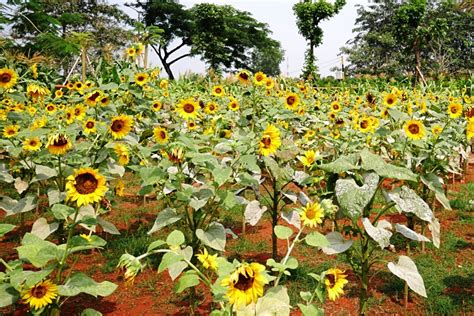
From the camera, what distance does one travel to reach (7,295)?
46.1 inches

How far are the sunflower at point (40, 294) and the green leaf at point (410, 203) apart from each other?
49.4 inches

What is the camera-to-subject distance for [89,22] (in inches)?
1011

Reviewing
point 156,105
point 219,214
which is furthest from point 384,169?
point 156,105

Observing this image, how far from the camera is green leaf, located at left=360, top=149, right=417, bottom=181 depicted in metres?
1.45

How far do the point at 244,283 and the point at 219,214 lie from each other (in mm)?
1679

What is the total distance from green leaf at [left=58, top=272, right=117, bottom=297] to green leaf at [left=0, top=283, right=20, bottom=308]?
0.39 feet

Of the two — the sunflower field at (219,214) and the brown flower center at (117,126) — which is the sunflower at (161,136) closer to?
the sunflower field at (219,214)

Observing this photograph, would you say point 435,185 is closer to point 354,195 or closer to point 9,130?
point 354,195

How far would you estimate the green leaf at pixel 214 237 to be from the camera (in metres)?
1.62

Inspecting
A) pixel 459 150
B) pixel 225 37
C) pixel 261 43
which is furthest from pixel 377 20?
pixel 459 150

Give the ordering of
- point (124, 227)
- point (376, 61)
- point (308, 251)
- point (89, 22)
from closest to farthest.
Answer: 1. point (308, 251)
2. point (124, 227)
3. point (89, 22)
4. point (376, 61)

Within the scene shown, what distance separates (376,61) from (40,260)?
4075cm

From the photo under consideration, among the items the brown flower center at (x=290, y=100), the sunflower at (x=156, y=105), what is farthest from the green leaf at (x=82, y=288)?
the sunflower at (x=156, y=105)

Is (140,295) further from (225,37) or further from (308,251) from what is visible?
(225,37)
